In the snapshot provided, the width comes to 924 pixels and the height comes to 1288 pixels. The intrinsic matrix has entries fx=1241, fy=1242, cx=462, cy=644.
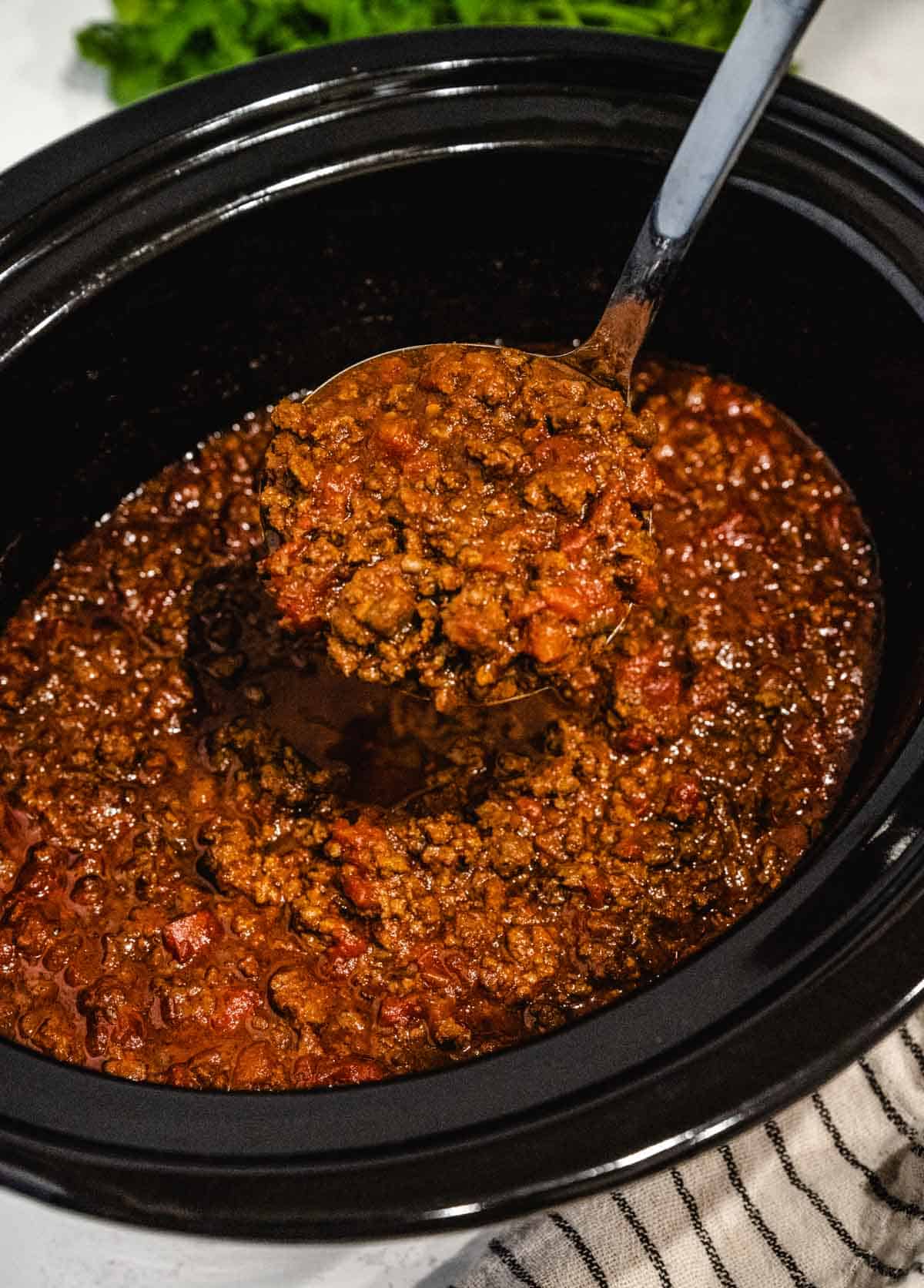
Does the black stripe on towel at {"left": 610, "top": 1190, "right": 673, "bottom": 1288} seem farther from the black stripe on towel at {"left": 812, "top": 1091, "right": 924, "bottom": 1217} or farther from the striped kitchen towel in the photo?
the black stripe on towel at {"left": 812, "top": 1091, "right": 924, "bottom": 1217}

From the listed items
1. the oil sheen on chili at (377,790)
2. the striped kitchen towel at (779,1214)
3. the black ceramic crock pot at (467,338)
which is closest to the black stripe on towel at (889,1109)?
the striped kitchen towel at (779,1214)

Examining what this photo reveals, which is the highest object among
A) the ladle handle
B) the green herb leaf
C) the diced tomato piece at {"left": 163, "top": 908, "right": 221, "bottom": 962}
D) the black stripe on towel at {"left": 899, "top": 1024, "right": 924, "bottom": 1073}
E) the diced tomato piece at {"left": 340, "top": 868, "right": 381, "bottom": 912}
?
the green herb leaf

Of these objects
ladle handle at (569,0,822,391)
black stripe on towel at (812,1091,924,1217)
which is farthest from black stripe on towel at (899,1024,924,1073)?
ladle handle at (569,0,822,391)

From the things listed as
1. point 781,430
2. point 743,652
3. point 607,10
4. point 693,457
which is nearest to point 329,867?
point 743,652

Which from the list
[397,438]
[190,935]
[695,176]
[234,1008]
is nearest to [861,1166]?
[234,1008]

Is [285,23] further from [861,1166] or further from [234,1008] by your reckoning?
[861,1166]

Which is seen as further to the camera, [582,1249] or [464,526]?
[582,1249]

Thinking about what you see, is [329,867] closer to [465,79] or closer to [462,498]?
[462,498]
